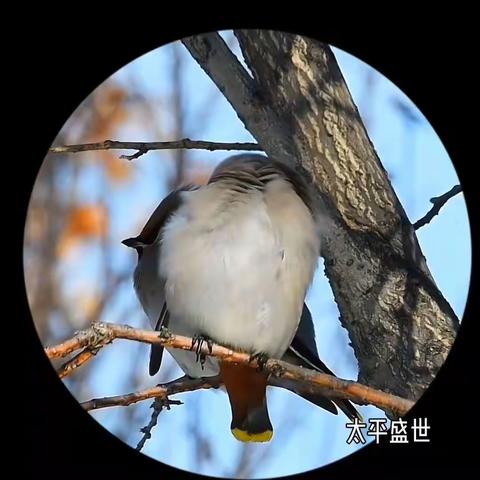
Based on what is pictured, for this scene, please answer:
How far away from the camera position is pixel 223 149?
1.51 m

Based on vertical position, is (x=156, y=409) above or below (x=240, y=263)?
below

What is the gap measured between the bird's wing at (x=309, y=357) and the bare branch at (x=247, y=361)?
1 cm

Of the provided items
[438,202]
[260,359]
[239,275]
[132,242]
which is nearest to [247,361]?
[260,359]

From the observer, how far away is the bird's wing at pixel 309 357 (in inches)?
58.7

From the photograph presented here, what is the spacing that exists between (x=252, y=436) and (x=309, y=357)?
14 cm

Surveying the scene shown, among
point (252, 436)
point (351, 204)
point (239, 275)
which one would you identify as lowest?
point (252, 436)

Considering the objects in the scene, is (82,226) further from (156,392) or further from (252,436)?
(252,436)

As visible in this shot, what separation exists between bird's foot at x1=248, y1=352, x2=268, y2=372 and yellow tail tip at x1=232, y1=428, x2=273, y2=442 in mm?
91

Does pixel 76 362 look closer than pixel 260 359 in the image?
Yes

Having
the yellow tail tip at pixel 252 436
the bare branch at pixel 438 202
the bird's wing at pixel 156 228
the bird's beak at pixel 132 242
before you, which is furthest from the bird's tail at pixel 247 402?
the bare branch at pixel 438 202

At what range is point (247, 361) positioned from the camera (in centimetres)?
154

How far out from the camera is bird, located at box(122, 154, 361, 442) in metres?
1.50

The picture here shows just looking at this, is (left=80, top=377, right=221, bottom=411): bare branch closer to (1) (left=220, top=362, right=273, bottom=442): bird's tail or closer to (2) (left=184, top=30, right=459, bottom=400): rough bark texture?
(1) (left=220, top=362, right=273, bottom=442): bird's tail

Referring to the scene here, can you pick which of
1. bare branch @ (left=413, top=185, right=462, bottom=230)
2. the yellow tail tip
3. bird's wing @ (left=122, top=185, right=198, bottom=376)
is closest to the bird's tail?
the yellow tail tip
